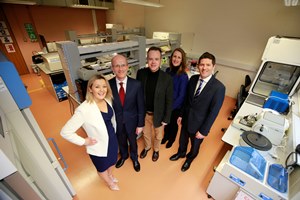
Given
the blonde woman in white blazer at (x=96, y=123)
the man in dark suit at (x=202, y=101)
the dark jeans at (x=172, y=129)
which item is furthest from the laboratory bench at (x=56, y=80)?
the man in dark suit at (x=202, y=101)

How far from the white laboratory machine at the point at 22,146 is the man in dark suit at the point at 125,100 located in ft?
2.27

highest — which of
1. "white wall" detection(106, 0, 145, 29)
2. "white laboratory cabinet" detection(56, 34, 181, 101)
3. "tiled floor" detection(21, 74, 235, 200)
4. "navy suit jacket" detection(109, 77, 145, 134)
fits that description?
"white wall" detection(106, 0, 145, 29)

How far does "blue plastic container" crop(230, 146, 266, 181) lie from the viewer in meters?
1.29

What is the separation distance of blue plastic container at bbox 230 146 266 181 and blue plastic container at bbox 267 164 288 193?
0.06 m

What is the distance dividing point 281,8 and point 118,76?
359 centimetres

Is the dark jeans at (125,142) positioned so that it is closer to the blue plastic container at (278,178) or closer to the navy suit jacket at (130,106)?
the navy suit jacket at (130,106)

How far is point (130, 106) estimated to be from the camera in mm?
1539

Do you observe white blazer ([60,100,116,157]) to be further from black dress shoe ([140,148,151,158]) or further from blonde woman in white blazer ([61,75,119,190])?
black dress shoe ([140,148,151,158])

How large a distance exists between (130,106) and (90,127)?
47 cm

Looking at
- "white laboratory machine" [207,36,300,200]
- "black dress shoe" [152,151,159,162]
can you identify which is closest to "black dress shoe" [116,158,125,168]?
"black dress shoe" [152,151,159,162]

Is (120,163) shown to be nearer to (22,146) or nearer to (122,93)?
(122,93)

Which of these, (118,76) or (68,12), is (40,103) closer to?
(118,76)

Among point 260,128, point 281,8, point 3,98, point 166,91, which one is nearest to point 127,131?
point 166,91

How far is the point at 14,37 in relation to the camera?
494cm
